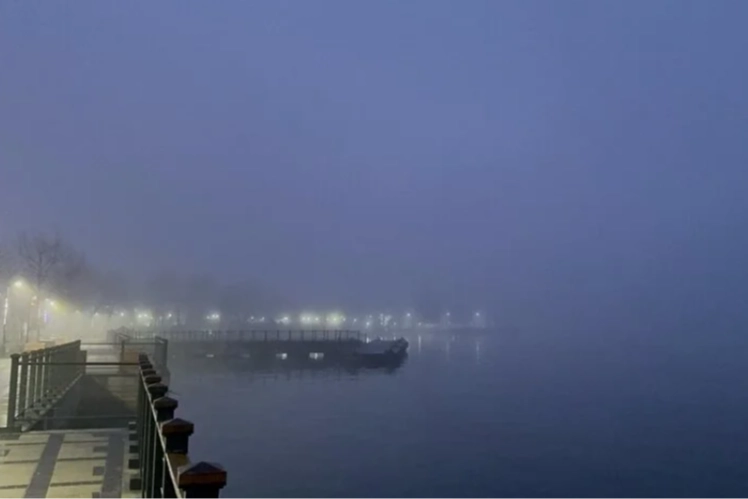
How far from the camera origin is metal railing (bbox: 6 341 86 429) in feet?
35.3

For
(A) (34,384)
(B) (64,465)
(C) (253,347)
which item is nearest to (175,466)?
(B) (64,465)

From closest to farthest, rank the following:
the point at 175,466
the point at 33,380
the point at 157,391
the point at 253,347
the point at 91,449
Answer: the point at 175,466 < the point at 157,391 < the point at 91,449 < the point at 33,380 < the point at 253,347

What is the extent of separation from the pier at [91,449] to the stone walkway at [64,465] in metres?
0.01

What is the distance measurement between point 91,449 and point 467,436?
2853 cm

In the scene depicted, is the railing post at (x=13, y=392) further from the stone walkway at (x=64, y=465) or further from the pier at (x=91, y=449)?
the stone walkway at (x=64, y=465)

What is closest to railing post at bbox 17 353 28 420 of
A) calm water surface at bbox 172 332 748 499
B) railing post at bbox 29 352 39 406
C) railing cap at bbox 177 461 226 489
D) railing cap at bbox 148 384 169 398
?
railing post at bbox 29 352 39 406

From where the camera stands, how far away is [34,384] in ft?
41.1

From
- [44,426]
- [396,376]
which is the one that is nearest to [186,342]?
[396,376]

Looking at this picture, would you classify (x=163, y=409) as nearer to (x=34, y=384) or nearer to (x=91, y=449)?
(x=91, y=449)

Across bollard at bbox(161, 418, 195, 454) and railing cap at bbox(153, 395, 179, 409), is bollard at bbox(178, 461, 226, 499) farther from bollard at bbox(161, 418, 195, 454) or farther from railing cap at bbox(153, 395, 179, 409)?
railing cap at bbox(153, 395, 179, 409)

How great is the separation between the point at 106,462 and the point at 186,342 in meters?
67.8

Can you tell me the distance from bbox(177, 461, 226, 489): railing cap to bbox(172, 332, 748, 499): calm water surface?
877 inches

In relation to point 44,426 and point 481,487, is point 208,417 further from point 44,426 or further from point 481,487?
point 44,426

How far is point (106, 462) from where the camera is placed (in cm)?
884
